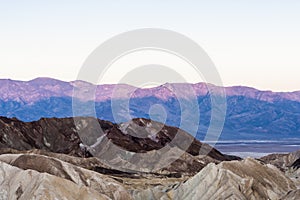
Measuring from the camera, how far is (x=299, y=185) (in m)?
117

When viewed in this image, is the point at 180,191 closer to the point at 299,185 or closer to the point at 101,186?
the point at 101,186

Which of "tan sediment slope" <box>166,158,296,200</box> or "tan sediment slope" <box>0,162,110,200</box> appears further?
"tan sediment slope" <box>166,158,296,200</box>

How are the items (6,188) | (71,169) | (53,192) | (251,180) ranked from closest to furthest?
(53,192)
(6,188)
(251,180)
(71,169)

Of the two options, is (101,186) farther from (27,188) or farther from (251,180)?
(251,180)

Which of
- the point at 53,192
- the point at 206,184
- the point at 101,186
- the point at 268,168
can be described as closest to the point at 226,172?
the point at 206,184

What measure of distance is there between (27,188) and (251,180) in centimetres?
4117

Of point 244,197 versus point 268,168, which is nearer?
point 244,197

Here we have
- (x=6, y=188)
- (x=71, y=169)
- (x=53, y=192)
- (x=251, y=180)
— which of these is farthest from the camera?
(x=71, y=169)

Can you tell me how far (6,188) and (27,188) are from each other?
20.5 ft

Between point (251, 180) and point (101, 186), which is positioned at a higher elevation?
point (251, 180)

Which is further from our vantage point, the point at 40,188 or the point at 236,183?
the point at 236,183

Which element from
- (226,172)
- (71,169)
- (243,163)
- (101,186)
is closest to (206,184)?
(226,172)

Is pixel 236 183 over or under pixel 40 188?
over

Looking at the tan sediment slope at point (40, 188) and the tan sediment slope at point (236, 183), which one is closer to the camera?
the tan sediment slope at point (40, 188)
